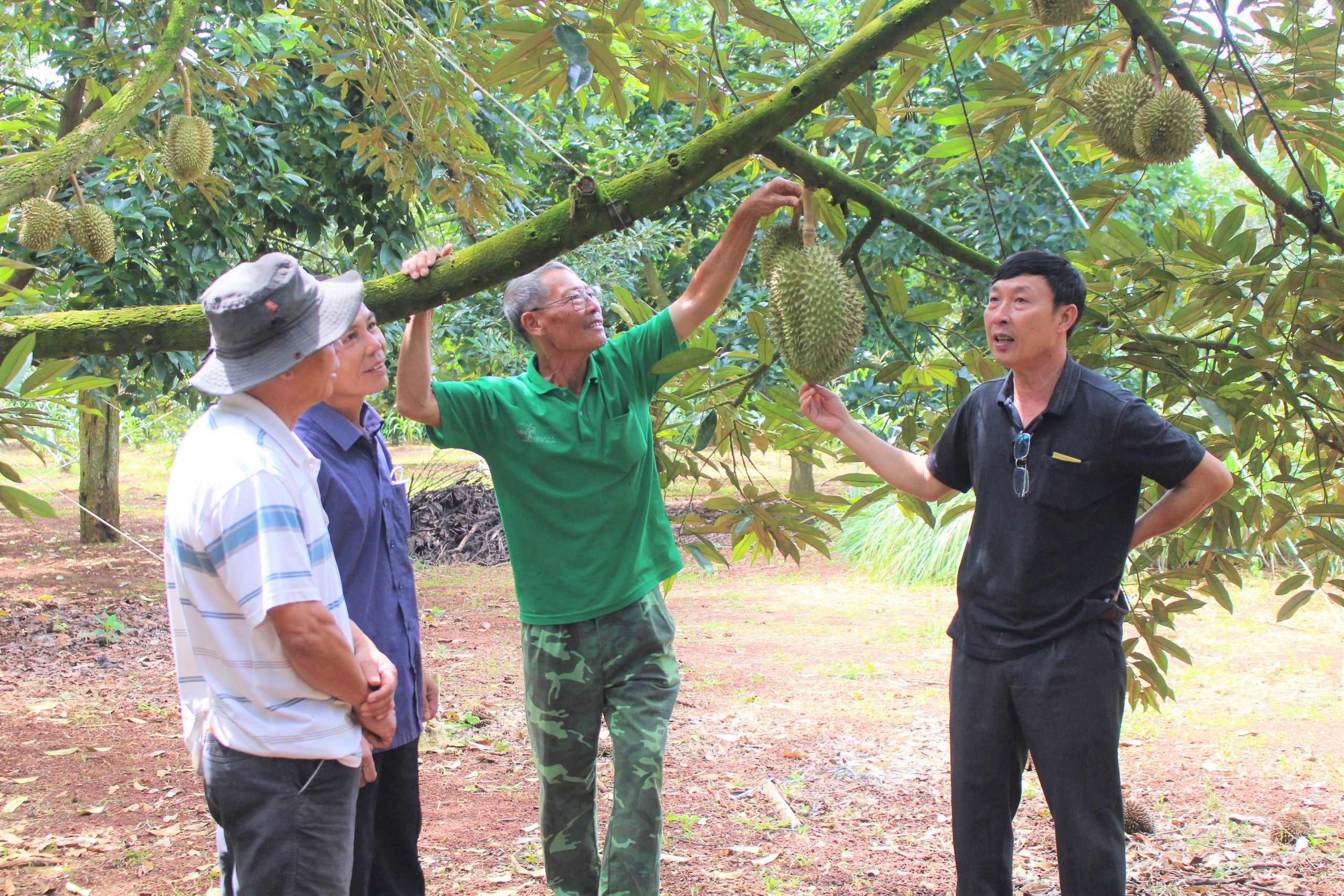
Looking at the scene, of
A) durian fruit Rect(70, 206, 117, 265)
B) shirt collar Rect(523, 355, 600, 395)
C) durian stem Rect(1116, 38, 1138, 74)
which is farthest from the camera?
durian fruit Rect(70, 206, 117, 265)

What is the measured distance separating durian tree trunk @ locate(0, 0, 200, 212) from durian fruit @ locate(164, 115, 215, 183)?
832 millimetres

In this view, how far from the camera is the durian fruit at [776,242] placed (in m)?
2.05

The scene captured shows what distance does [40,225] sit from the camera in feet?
10.8

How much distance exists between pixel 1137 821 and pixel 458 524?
7.20 m

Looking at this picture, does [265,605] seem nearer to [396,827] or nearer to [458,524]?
[396,827]

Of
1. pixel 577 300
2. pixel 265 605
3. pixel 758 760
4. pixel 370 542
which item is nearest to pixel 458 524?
pixel 758 760

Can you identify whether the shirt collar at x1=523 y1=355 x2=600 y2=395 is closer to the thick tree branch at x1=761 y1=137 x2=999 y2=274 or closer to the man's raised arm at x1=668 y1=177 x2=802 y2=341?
the man's raised arm at x1=668 y1=177 x2=802 y2=341

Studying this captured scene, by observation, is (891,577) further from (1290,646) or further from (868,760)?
(868,760)

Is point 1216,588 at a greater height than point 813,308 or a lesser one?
lesser

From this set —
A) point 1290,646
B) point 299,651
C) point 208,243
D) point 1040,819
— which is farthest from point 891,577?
point 299,651

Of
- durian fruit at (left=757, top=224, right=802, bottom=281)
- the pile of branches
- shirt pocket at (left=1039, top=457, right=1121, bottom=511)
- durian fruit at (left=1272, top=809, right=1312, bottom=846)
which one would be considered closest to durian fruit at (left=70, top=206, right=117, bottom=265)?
durian fruit at (left=757, top=224, right=802, bottom=281)

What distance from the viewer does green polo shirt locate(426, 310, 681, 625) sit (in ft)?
8.27

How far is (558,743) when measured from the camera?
99.3 inches

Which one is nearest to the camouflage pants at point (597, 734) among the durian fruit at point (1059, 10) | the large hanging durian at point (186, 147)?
the durian fruit at point (1059, 10)
